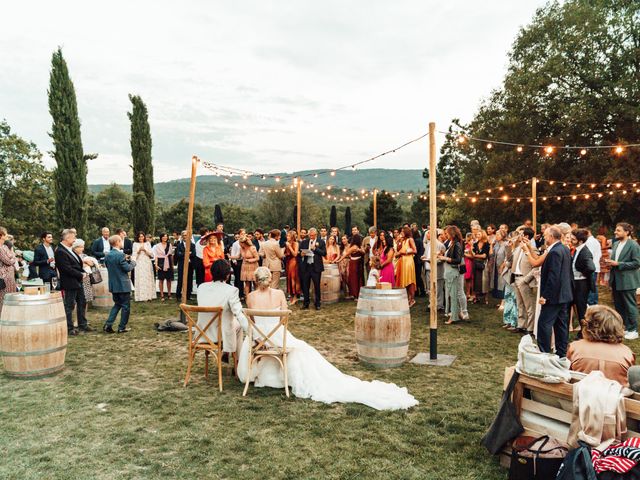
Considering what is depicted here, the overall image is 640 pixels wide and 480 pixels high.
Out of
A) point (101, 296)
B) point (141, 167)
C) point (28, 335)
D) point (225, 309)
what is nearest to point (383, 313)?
point (225, 309)

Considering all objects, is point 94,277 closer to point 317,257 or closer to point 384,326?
Answer: point 317,257

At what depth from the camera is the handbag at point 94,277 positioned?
353 inches

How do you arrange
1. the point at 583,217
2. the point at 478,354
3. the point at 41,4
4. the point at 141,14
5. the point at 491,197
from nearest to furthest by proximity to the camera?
the point at 478,354 < the point at 41,4 < the point at 141,14 < the point at 583,217 < the point at 491,197

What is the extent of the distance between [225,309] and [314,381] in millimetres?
1375

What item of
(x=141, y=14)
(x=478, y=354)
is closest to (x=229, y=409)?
(x=478, y=354)

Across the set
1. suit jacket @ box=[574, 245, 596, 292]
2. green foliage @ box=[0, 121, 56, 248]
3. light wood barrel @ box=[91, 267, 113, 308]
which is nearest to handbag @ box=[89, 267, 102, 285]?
light wood barrel @ box=[91, 267, 113, 308]

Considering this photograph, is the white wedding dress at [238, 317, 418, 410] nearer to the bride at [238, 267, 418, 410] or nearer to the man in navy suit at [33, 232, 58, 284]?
the bride at [238, 267, 418, 410]

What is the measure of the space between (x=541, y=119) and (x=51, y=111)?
22049 mm

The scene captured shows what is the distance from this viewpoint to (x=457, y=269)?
27.7ft

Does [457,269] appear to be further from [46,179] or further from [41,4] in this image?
[46,179]

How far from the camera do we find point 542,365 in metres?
3.10

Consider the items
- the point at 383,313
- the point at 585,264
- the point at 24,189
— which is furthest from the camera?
the point at 24,189

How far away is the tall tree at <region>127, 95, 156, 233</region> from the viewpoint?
22875 millimetres

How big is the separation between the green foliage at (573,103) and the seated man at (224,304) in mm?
18504
